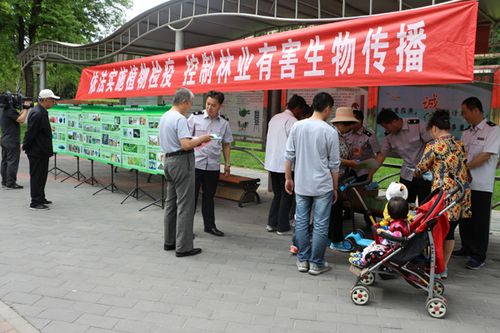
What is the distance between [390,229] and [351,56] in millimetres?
1679

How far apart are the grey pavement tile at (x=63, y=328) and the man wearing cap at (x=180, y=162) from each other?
5.45ft

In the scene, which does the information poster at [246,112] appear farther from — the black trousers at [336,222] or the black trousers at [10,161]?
the black trousers at [10,161]

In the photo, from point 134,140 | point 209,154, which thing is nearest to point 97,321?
point 209,154

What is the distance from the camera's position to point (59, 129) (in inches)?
359

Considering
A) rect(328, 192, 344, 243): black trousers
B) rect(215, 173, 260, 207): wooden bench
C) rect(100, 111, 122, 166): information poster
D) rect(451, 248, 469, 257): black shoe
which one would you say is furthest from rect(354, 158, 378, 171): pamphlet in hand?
rect(100, 111, 122, 166): information poster

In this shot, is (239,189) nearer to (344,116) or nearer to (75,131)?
(344,116)

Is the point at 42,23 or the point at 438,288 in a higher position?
the point at 42,23

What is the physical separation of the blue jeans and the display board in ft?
9.77

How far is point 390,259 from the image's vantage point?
3.54m

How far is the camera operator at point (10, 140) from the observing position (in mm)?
8242

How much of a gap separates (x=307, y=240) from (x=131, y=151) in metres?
4.01

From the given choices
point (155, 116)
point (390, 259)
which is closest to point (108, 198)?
point (155, 116)

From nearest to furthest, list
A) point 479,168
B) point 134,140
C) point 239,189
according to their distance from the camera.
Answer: point 479,168
point 134,140
point 239,189

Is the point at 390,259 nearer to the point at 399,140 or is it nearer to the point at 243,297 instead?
the point at 243,297
